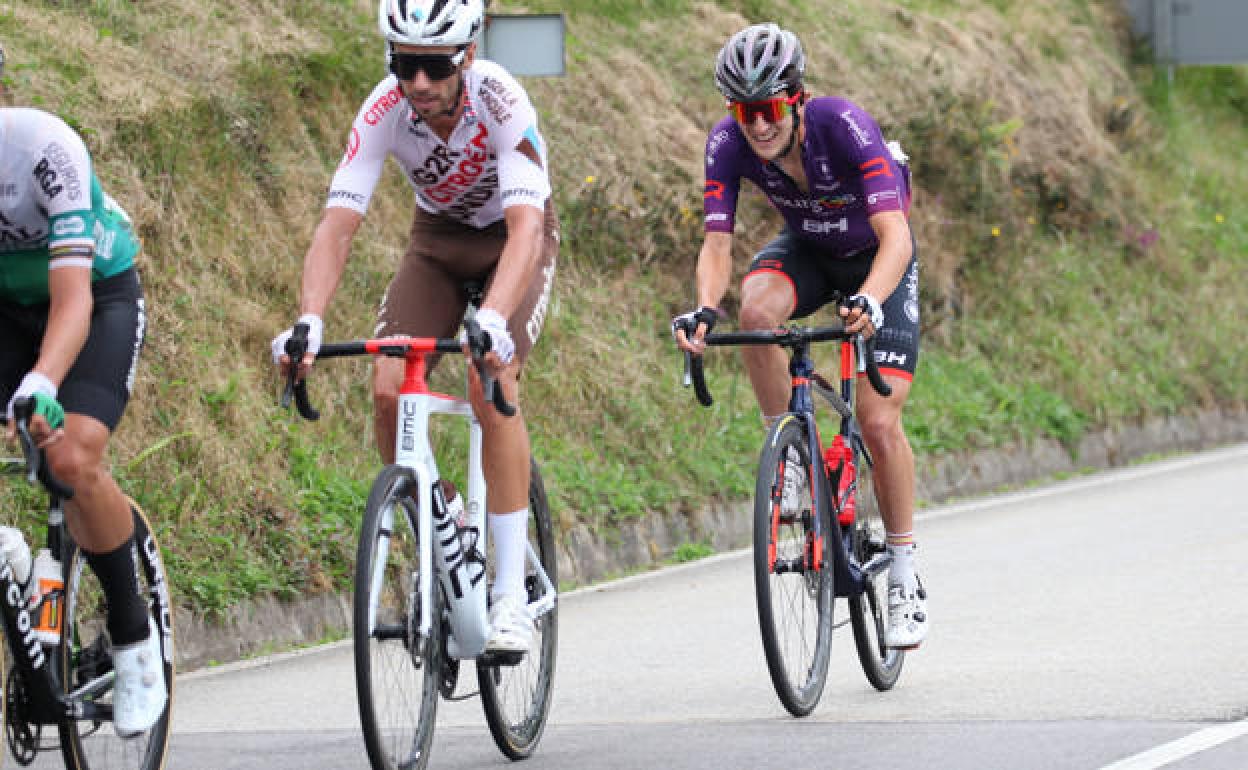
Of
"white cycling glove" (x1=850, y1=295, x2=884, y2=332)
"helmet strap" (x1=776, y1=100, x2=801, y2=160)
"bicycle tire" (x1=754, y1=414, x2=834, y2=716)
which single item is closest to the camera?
"bicycle tire" (x1=754, y1=414, x2=834, y2=716)

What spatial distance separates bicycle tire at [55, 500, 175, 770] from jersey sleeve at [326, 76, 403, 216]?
1.20 meters

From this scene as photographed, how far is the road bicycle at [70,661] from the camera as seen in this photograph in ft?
16.4

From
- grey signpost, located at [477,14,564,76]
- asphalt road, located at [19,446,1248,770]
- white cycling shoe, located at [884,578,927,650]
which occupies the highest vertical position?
grey signpost, located at [477,14,564,76]

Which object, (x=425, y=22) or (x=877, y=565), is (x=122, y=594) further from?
(x=877, y=565)

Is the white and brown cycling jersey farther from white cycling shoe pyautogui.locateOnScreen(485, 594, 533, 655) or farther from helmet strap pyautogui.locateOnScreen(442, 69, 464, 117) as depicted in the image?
white cycling shoe pyautogui.locateOnScreen(485, 594, 533, 655)

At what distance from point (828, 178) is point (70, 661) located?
333 cm

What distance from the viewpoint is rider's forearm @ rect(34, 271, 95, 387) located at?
483 centimetres

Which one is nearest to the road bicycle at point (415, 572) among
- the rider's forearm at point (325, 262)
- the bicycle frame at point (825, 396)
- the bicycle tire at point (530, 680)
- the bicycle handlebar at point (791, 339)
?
the bicycle tire at point (530, 680)

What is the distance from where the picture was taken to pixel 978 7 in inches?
904

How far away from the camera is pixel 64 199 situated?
5.00m

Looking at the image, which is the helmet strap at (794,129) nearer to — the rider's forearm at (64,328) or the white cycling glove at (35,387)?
the rider's forearm at (64,328)

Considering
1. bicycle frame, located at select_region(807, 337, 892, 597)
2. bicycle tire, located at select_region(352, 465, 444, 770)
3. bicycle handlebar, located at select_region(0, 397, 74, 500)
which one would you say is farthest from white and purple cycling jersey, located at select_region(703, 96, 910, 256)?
bicycle handlebar, located at select_region(0, 397, 74, 500)

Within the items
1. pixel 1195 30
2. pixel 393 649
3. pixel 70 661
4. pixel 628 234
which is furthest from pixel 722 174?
pixel 1195 30

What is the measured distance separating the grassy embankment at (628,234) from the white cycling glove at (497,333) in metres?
3.58
